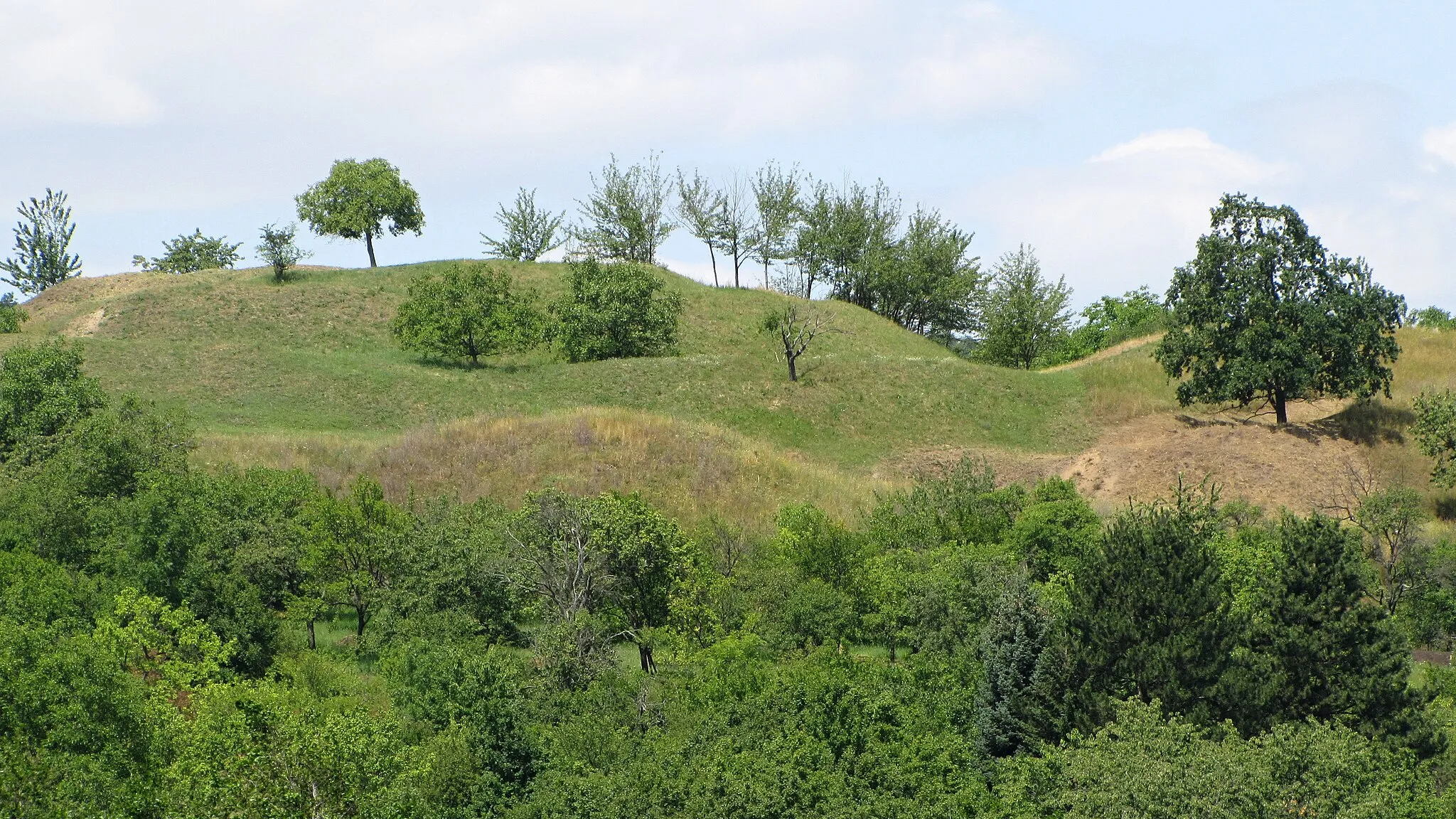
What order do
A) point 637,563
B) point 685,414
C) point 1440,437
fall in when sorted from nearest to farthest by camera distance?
1. point 637,563
2. point 1440,437
3. point 685,414

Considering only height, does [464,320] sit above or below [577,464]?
above

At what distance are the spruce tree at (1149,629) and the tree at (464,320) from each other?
53919 millimetres

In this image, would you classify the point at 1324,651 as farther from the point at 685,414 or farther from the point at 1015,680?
the point at 685,414

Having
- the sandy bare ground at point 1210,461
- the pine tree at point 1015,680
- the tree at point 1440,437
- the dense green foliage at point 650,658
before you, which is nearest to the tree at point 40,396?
the dense green foliage at point 650,658

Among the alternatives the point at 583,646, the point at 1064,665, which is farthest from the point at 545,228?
the point at 1064,665

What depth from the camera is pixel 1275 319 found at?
234ft

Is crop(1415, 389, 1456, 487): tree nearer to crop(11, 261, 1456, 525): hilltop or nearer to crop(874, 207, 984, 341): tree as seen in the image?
crop(11, 261, 1456, 525): hilltop

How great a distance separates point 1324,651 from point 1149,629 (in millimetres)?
4836

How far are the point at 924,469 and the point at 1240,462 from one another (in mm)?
15577

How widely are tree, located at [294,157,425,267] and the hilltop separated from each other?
7.52 m

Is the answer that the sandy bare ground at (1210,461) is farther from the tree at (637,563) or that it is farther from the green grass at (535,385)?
the tree at (637,563)

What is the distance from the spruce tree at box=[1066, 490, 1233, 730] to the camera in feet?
121

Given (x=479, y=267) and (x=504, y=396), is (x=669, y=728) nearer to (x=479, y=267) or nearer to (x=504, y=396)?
(x=504, y=396)

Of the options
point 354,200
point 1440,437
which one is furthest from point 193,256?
point 1440,437
